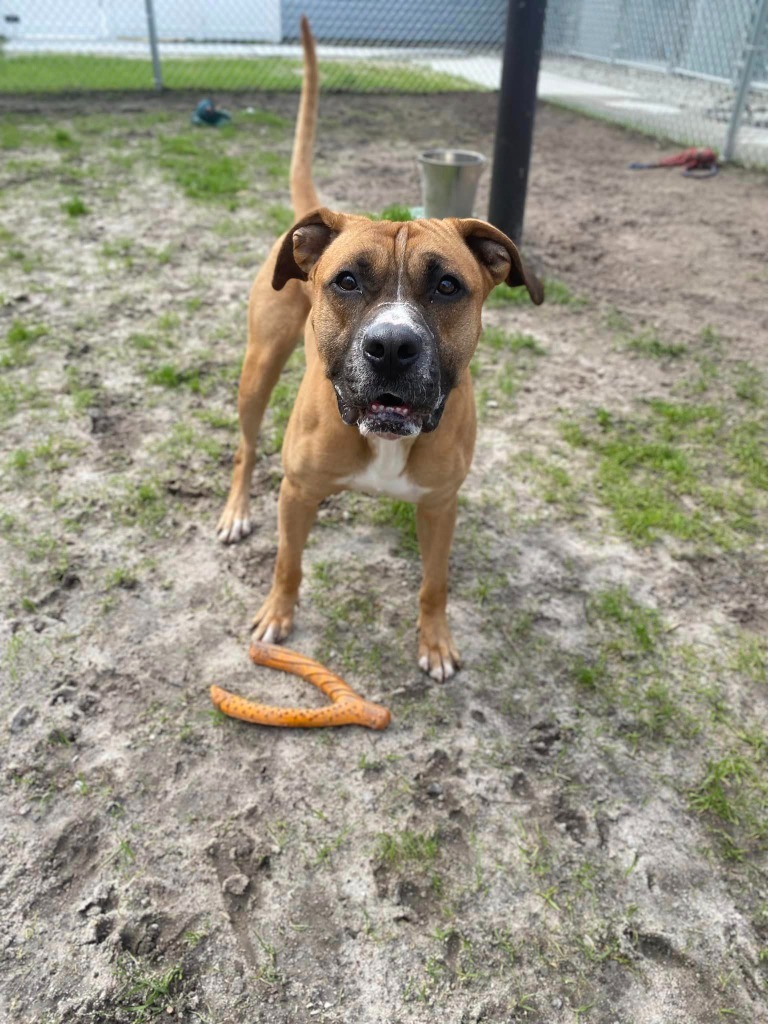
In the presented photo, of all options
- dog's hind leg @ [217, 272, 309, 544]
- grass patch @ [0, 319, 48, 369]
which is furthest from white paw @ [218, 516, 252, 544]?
grass patch @ [0, 319, 48, 369]

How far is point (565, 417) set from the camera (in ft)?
15.1

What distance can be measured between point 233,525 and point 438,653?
1.21 meters

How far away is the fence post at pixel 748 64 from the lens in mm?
8977

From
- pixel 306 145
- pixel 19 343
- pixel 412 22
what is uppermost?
pixel 412 22

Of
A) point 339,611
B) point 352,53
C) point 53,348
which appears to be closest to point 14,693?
point 339,611

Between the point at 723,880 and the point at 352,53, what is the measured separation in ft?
71.2

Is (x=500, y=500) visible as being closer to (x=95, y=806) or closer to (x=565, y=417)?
(x=565, y=417)

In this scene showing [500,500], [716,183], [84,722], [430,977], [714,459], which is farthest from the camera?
[716,183]

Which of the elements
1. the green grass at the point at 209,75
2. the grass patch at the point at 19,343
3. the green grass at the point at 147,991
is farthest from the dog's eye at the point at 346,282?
the green grass at the point at 209,75

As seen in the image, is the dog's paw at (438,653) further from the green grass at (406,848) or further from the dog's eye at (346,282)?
the dog's eye at (346,282)

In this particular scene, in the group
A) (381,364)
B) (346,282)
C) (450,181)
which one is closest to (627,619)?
(381,364)

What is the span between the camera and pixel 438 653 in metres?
2.97

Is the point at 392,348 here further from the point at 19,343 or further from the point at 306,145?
the point at 19,343

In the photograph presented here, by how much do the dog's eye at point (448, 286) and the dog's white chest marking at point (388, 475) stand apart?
488mm
